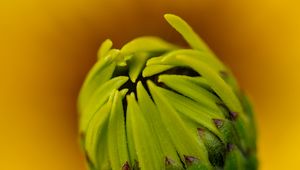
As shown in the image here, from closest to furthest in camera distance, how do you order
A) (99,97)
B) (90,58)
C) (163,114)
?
(163,114)
(99,97)
(90,58)

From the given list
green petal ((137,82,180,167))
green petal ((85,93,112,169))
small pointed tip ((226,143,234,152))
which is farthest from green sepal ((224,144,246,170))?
green petal ((85,93,112,169))

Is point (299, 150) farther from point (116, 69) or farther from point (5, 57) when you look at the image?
point (5, 57)

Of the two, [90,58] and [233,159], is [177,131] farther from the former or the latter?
[90,58]

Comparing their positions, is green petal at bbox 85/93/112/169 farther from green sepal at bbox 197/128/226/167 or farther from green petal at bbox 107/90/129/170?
green sepal at bbox 197/128/226/167

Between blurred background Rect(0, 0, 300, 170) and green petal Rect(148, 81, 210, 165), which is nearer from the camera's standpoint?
green petal Rect(148, 81, 210, 165)

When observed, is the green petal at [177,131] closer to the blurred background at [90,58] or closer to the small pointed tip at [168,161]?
the small pointed tip at [168,161]

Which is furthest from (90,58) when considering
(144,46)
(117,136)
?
(117,136)
